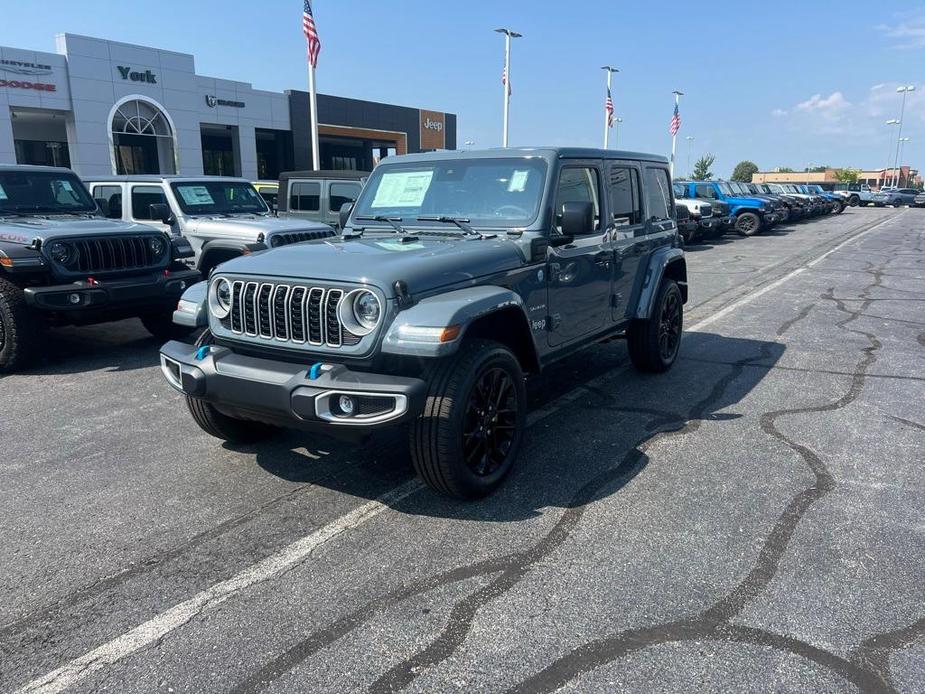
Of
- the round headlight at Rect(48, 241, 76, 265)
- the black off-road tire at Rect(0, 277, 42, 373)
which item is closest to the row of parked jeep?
the round headlight at Rect(48, 241, 76, 265)

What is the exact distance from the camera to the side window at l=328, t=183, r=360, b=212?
12.1 meters

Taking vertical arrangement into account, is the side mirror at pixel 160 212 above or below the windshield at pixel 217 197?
below

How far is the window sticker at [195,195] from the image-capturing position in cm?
984

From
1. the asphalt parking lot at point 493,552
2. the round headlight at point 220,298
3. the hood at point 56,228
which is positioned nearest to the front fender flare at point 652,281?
the asphalt parking lot at point 493,552

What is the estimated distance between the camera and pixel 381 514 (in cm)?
375

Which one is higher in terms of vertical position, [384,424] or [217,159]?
[217,159]

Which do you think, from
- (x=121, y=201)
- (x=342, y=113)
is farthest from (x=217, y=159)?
(x=121, y=201)

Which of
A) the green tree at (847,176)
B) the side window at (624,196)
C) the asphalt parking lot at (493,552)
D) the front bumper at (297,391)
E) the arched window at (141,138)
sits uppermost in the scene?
the green tree at (847,176)

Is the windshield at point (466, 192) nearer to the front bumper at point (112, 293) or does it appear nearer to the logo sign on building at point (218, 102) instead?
the front bumper at point (112, 293)

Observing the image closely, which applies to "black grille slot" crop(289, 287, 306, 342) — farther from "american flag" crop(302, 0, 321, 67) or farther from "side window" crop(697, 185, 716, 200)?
"side window" crop(697, 185, 716, 200)

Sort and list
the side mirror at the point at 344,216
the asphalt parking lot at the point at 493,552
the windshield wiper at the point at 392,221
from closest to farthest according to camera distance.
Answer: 1. the asphalt parking lot at the point at 493,552
2. the windshield wiper at the point at 392,221
3. the side mirror at the point at 344,216

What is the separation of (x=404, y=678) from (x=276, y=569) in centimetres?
97

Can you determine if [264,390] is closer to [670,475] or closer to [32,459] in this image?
[32,459]

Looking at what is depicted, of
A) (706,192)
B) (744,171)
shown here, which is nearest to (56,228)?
(706,192)
